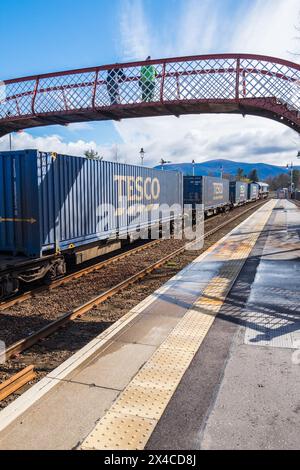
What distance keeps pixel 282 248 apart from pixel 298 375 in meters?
11.7

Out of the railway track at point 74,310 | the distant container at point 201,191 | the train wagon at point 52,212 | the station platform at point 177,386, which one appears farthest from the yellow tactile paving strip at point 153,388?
the distant container at point 201,191

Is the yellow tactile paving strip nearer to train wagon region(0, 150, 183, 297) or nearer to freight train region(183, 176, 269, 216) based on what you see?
train wagon region(0, 150, 183, 297)

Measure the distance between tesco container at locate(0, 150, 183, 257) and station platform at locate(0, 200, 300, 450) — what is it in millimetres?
3371

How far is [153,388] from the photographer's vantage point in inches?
183

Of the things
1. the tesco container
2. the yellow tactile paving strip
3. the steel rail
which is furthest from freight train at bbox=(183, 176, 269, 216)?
the yellow tactile paving strip

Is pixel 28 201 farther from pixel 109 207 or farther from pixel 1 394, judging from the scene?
pixel 1 394

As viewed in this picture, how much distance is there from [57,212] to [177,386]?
6.44 meters

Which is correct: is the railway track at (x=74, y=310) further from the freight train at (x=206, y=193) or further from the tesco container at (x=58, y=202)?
the freight train at (x=206, y=193)

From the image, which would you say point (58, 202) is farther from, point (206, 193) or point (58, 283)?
point (206, 193)

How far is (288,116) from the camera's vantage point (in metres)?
11.8

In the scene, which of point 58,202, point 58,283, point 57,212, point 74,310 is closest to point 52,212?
point 57,212

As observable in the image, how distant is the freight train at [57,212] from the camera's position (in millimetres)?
9086
